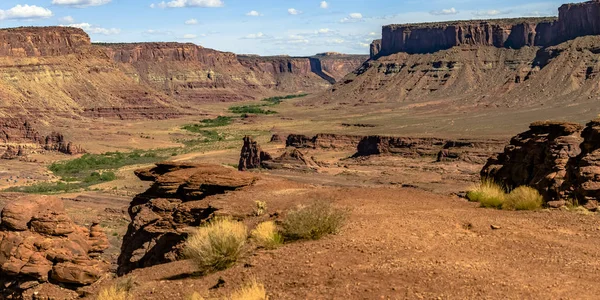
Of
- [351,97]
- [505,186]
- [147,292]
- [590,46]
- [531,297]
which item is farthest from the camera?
[351,97]

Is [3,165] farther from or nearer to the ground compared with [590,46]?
nearer to the ground

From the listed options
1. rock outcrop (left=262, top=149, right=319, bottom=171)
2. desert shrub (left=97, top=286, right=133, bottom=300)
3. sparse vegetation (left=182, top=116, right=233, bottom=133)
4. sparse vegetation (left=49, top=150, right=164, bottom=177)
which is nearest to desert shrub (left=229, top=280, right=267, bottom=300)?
desert shrub (left=97, top=286, right=133, bottom=300)

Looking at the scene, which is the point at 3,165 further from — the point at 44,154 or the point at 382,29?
the point at 382,29

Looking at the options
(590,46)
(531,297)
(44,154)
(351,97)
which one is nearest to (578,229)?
(531,297)

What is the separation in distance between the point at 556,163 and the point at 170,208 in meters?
11.1

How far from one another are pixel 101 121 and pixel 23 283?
108 m

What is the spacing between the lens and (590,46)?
133 meters

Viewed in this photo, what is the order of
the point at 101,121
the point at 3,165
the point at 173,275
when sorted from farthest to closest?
the point at 101,121, the point at 3,165, the point at 173,275

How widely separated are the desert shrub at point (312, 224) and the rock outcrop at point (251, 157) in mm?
45418

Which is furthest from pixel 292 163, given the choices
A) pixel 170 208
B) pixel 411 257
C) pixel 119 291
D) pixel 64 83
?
pixel 64 83

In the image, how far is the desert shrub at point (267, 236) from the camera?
1488cm

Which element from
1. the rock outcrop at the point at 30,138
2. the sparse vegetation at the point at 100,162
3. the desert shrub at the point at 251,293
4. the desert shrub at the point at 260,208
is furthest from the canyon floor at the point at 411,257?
the rock outcrop at the point at 30,138

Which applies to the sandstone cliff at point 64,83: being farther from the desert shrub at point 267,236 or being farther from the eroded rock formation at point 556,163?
the desert shrub at point 267,236

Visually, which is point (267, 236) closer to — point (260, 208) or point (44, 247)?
point (260, 208)
